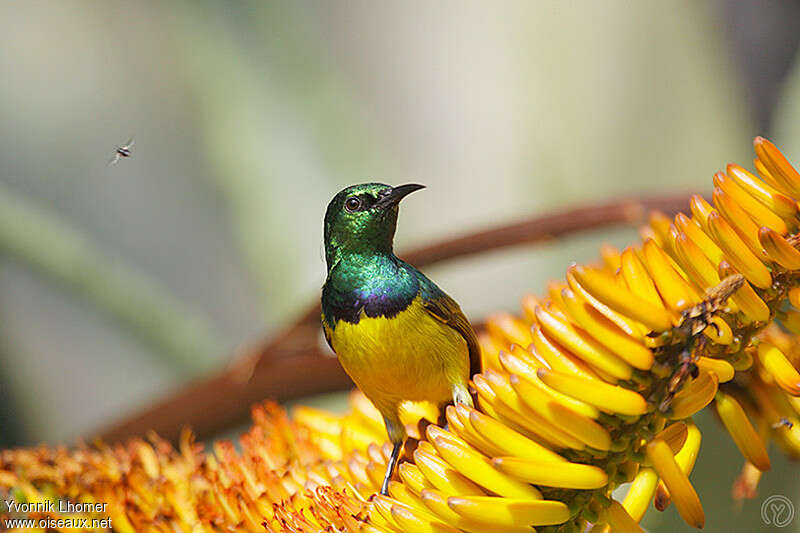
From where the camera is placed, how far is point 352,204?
1.12 ft

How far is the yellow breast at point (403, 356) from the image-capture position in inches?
13.7

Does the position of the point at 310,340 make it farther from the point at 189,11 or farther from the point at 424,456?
the point at 189,11

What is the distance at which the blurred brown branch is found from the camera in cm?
52

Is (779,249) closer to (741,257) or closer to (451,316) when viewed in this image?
(741,257)

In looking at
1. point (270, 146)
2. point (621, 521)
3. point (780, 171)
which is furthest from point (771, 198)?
point (270, 146)

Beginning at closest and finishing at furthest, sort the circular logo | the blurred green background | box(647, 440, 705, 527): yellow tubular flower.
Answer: box(647, 440, 705, 527): yellow tubular flower
the circular logo
the blurred green background

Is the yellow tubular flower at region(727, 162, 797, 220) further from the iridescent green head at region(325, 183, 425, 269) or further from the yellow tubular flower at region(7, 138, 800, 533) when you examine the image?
the iridescent green head at region(325, 183, 425, 269)

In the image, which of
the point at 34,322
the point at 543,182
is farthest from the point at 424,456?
the point at 34,322

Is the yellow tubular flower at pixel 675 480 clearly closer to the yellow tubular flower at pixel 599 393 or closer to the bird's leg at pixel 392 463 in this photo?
the yellow tubular flower at pixel 599 393

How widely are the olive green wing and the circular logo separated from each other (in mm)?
A: 225

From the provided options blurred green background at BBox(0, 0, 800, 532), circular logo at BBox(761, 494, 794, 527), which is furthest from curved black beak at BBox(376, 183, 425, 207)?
blurred green background at BBox(0, 0, 800, 532)

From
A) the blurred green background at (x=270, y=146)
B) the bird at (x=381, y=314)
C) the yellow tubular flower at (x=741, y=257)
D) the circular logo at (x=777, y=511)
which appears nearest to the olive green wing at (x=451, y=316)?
the bird at (x=381, y=314)

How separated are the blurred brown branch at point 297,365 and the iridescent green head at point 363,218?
0.17 meters

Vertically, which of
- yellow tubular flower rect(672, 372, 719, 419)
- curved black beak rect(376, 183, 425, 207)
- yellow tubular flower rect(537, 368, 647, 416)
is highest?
curved black beak rect(376, 183, 425, 207)
